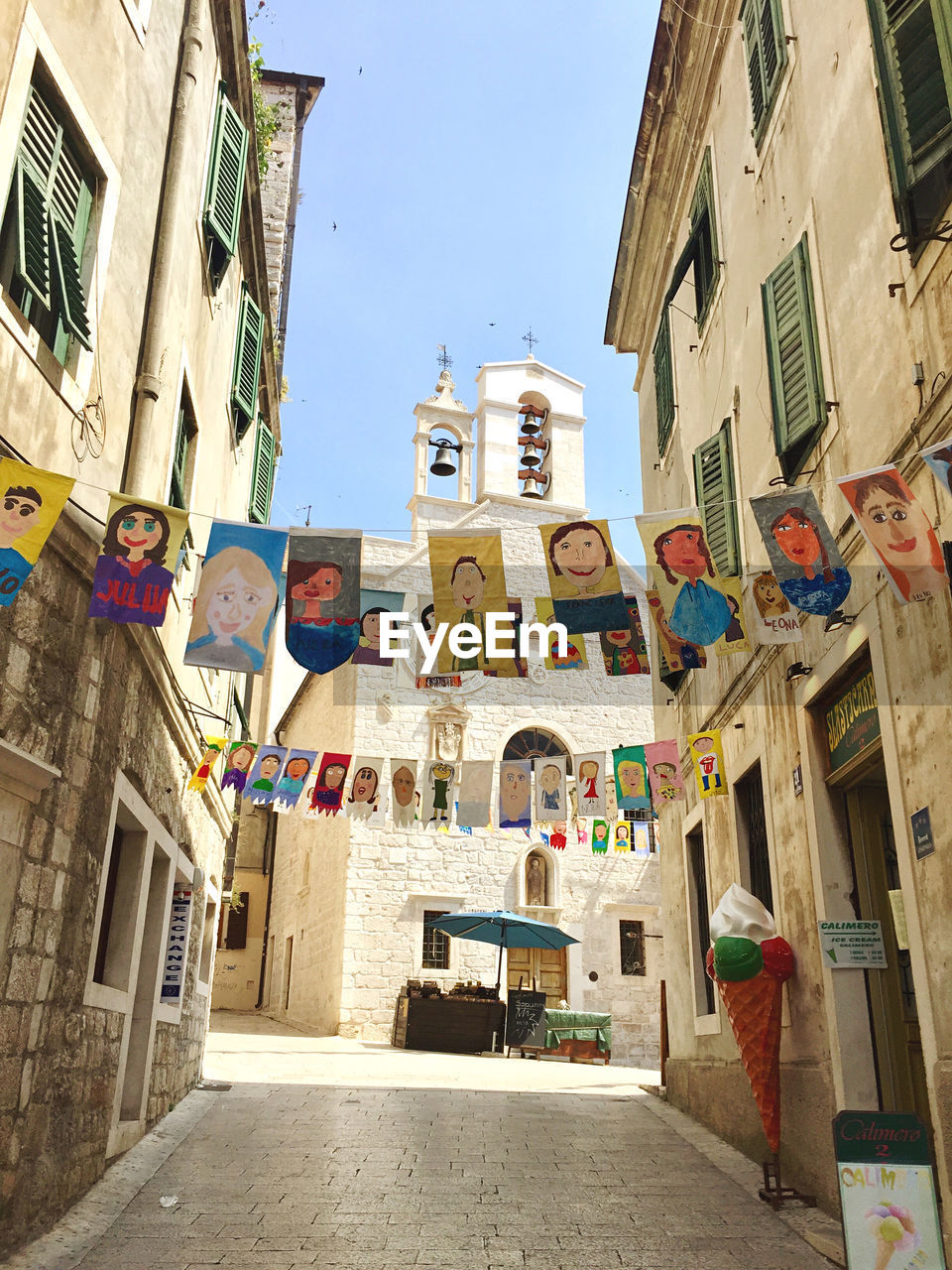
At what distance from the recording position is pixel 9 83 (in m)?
4.85

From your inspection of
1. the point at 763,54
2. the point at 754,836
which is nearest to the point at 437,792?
the point at 754,836

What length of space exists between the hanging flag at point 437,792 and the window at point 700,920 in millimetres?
3945

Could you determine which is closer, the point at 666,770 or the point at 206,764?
the point at 206,764

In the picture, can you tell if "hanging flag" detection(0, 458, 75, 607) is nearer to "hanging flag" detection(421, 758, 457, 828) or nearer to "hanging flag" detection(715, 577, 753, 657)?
"hanging flag" detection(715, 577, 753, 657)

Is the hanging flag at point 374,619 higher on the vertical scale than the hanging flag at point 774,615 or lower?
higher

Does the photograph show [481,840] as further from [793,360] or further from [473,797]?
[793,360]

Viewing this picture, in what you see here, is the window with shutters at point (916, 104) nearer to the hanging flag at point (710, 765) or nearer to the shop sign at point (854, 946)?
the shop sign at point (854, 946)

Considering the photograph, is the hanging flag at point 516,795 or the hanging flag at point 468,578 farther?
the hanging flag at point 516,795

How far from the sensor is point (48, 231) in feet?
17.5

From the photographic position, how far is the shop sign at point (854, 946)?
588 centimetres

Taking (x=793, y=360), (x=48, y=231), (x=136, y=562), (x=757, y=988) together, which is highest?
(x=793, y=360)

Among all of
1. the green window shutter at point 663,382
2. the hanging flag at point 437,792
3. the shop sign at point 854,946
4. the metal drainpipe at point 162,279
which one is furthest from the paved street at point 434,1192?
the green window shutter at point 663,382

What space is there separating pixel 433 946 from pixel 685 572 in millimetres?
16043

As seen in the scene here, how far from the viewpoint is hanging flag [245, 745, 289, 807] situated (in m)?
12.0
